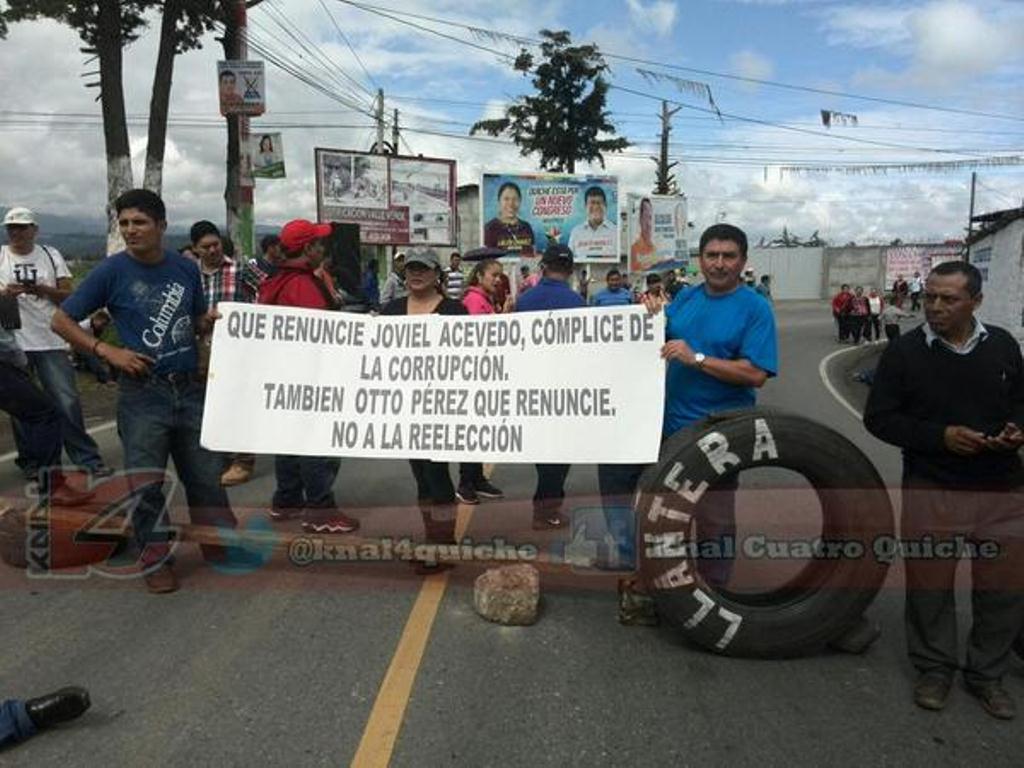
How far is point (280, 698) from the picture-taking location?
3.38 m

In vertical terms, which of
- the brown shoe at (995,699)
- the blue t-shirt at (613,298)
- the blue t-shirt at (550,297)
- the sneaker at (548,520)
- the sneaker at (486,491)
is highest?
the blue t-shirt at (550,297)

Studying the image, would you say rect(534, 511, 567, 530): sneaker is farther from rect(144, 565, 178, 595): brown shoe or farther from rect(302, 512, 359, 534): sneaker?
rect(144, 565, 178, 595): brown shoe

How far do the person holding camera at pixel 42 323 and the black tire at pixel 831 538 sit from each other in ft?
15.2

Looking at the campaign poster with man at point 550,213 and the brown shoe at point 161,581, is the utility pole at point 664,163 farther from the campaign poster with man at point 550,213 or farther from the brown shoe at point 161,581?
the brown shoe at point 161,581

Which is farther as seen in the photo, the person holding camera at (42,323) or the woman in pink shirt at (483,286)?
the woman in pink shirt at (483,286)

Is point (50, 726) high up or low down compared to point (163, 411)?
down

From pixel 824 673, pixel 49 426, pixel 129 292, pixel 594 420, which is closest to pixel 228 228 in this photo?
pixel 49 426

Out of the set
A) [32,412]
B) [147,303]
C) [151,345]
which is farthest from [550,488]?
[32,412]

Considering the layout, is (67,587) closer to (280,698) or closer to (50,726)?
(50,726)

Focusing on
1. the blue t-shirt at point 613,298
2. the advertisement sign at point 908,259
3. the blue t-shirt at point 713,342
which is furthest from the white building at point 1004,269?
the advertisement sign at point 908,259

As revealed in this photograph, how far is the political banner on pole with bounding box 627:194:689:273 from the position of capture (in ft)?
111

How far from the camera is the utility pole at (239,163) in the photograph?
13.9 meters

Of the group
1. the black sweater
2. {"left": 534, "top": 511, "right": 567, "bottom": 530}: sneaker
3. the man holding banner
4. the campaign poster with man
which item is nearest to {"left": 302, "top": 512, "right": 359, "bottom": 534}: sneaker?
the man holding banner

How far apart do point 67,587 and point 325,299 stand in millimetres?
2183
